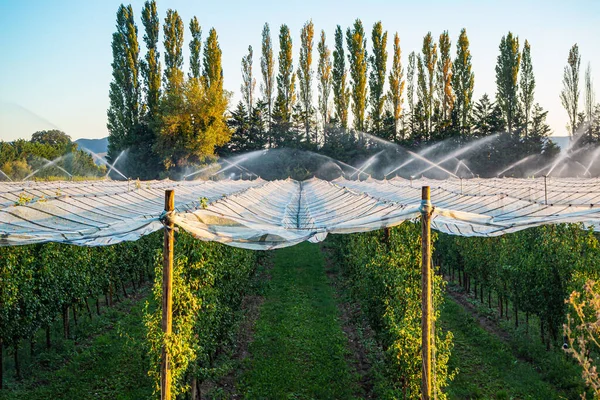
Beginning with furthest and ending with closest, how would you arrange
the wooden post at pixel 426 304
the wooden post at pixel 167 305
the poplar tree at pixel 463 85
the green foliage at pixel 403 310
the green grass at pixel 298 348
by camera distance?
1. the poplar tree at pixel 463 85
2. the green grass at pixel 298 348
3. the green foliage at pixel 403 310
4. the wooden post at pixel 426 304
5. the wooden post at pixel 167 305

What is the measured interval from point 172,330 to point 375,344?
16.8 feet

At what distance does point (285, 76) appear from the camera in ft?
159

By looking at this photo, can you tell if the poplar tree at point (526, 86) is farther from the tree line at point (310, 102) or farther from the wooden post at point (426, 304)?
the wooden post at point (426, 304)

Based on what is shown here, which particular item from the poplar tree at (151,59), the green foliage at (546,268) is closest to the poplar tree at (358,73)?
the poplar tree at (151,59)

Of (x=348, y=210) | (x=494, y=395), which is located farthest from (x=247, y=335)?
(x=494, y=395)

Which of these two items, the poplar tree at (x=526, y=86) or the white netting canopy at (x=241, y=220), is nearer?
the white netting canopy at (x=241, y=220)

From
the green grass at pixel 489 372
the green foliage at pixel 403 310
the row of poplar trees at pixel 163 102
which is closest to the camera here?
the green foliage at pixel 403 310

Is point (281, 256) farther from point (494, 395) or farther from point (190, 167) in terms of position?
point (190, 167)

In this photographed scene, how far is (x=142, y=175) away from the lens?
140ft

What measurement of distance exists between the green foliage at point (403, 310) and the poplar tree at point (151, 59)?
36336 millimetres

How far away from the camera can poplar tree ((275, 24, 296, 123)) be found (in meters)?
48.0

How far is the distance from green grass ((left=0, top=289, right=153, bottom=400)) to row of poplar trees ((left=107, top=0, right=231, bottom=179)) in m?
28.9

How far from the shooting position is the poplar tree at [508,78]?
42906 mm

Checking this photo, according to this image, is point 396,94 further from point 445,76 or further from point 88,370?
point 88,370
